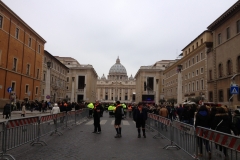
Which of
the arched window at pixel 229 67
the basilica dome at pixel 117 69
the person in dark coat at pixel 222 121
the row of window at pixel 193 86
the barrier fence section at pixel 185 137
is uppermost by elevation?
the basilica dome at pixel 117 69

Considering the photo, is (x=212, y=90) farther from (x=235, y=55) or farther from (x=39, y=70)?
(x=39, y=70)

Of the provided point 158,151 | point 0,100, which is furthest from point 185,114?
point 0,100

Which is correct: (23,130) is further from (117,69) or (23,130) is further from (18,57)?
(117,69)

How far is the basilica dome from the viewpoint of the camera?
602ft

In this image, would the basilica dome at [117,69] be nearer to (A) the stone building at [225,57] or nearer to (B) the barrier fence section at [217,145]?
(A) the stone building at [225,57]

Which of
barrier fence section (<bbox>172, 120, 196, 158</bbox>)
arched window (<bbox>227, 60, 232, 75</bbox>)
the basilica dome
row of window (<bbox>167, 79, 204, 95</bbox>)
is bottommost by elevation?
barrier fence section (<bbox>172, 120, 196, 158</bbox>)

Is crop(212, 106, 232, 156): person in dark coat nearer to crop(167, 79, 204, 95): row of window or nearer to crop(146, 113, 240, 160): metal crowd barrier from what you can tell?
crop(146, 113, 240, 160): metal crowd barrier

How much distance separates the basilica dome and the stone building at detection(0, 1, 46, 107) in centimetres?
13562

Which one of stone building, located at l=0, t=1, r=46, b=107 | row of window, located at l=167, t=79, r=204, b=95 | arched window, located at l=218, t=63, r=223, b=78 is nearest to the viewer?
arched window, located at l=218, t=63, r=223, b=78

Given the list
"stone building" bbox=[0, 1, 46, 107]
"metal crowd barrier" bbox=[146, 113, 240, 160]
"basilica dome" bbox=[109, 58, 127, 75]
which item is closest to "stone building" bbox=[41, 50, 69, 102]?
"stone building" bbox=[0, 1, 46, 107]

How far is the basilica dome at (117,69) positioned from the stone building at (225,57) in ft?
481

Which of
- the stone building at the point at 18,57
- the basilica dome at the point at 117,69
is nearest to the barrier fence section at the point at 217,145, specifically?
the stone building at the point at 18,57

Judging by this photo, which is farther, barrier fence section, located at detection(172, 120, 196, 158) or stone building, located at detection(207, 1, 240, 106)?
stone building, located at detection(207, 1, 240, 106)

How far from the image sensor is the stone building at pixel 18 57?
33.4 m
